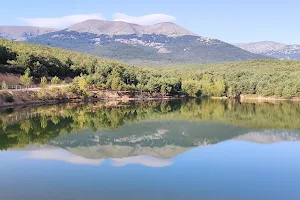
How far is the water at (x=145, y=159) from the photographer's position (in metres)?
15.9

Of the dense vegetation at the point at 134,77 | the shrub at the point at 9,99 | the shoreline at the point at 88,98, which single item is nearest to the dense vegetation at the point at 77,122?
the shrub at the point at 9,99

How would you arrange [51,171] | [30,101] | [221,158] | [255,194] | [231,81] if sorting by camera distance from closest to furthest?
[255,194] → [51,171] → [221,158] → [30,101] → [231,81]

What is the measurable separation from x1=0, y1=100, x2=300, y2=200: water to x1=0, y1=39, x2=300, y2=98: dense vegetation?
28.4 m

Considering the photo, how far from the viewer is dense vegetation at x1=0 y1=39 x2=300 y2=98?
67938 mm

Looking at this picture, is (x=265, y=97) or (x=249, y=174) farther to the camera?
(x=265, y=97)

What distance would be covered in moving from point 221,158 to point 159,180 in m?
7.08

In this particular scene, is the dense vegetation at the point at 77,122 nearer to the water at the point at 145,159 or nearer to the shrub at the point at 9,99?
the water at the point at 145,159

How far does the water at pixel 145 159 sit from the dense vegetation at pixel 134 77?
93.3 ft

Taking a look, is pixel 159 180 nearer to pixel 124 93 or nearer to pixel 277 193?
pixel 277 193

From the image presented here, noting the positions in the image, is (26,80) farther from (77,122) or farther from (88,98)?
(77,122)

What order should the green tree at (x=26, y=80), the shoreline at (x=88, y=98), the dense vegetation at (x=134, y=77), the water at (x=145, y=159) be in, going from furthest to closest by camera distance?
the dense vegetation at (x=134, y=77) < the green tree at (x=26, y=80) < the shoreline at (x=88, y=98) < the water at (x=145, y=159)

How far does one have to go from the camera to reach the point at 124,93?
253 ft

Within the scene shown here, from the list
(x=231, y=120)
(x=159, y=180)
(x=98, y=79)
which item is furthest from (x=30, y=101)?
(x=159, y=180)

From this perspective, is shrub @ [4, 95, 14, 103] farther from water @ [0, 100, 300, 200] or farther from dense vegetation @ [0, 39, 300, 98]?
dense vegetation @ [0, 39, 300, 98]
